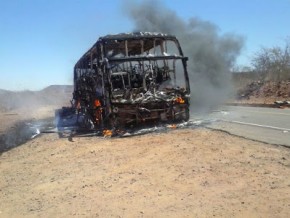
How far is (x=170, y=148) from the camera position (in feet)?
29.4

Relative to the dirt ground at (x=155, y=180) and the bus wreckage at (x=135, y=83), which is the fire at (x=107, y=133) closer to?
the bus wreckage at (x=135, y=83)

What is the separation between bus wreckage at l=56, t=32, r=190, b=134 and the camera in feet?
40.0

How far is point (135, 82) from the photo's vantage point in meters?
13.1

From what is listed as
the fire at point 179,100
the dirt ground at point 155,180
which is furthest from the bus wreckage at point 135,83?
the dirt ground at point 155,180

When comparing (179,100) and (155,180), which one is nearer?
(155,180)

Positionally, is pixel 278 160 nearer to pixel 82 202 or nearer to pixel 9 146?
pixel 82 202

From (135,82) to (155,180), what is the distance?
6.77m

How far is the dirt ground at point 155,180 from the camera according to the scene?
5461mm

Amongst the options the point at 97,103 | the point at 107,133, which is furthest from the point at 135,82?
the point at 107,133

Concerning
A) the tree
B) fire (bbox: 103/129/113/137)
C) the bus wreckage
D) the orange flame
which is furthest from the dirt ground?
the tree

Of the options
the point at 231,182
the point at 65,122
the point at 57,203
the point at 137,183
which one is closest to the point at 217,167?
the point at 231,182

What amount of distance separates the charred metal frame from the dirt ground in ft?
6.59

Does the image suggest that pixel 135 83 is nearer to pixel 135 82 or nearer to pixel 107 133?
pixel 135 82

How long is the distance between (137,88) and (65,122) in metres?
7.77
